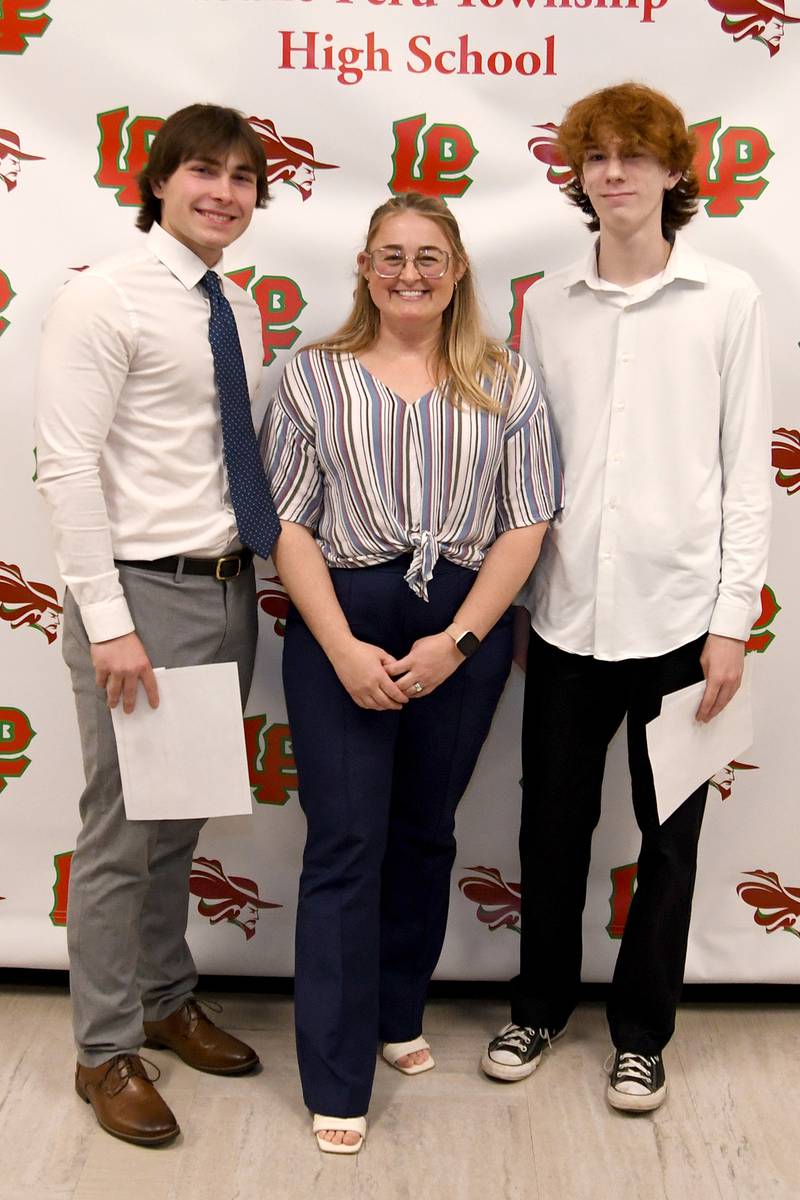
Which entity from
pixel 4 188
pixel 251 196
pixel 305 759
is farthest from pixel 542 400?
pixel 4 188

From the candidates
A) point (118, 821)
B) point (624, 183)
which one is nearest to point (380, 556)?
point (118, 821)

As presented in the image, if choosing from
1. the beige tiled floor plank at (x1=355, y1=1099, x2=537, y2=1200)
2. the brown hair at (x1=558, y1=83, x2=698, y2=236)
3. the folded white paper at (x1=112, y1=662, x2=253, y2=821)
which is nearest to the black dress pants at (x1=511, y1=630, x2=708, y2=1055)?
the beige tiled floor plank at (x1=355, y1=1099, x2=537, y2=1200)

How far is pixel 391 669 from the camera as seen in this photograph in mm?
1945

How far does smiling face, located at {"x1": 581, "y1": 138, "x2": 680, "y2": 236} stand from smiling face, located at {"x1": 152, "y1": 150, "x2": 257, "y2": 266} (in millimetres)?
545

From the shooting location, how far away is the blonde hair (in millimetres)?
1961

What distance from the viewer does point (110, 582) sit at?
72.9 inches

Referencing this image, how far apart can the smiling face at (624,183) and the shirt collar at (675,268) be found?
0.08 meters

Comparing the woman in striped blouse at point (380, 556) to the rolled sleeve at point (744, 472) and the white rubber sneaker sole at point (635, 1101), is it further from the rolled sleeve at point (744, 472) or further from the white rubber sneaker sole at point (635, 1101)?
the white rubber sneaker sole at point (635, 1101)

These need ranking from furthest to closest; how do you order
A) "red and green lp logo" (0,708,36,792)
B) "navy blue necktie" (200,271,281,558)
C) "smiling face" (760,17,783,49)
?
"red and green lp logo" (0,708,36,792) → "smiling face" (760,17,783,49) → "navy blue necktie" (200,271,281,558)

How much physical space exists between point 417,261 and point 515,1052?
1398 millimetres

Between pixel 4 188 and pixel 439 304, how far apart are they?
873 mm

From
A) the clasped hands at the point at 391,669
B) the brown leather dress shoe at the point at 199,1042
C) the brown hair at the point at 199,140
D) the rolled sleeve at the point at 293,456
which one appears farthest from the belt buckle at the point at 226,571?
the brown leather dress shoe at the point at 199,1042

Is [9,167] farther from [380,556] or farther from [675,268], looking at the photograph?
[675,268]

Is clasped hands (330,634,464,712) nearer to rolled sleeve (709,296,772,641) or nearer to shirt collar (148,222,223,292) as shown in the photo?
rolled sleeve (709,296,772,641)
